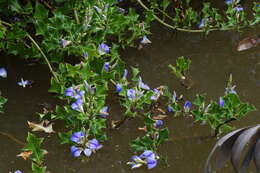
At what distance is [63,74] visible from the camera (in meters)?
1.88

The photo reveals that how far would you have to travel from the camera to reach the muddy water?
1.81 m

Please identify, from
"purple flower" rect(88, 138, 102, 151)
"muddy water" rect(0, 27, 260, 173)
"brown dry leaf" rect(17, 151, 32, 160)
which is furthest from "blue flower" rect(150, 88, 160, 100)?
"brown dry leaf" rect(17, 151, 32, 160)

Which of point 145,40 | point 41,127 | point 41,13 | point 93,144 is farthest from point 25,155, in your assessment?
point 145,40

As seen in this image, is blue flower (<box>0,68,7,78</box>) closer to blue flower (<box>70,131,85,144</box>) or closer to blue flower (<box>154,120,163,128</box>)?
blue flower (<box>70,131,85,144</box>)

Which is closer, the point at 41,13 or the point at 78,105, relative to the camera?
the point at 78,105

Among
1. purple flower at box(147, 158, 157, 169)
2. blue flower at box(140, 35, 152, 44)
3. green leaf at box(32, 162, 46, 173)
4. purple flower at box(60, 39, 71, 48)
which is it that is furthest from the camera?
blue flower at box(140, 35, 152, 44)

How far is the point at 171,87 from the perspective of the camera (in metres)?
2.15

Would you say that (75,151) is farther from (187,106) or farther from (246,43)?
(246,43)

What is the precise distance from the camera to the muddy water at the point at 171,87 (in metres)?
1.81

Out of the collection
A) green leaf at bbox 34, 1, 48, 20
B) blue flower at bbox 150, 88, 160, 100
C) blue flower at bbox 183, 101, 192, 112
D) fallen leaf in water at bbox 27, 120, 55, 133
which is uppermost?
green leaf at bbox 34, 1, 48, 20

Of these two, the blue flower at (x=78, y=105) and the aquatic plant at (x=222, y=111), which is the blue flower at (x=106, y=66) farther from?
the aquatic plant at (x=222, y=111)

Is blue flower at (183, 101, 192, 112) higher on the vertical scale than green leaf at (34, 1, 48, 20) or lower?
lower

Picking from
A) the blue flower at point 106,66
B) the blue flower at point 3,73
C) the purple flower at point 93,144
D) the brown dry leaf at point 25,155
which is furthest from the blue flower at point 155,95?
the blue flower at point 3,73

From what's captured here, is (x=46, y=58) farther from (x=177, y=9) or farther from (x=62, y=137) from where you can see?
(x=177, y=9)
